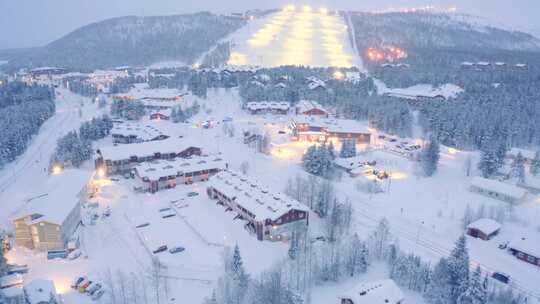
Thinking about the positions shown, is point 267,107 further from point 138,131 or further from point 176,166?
point 176,166

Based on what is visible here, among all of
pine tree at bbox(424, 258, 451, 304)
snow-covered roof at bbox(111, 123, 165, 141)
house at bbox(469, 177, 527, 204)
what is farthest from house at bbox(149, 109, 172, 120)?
pine tree at bbox(424, 258, 451, 304)

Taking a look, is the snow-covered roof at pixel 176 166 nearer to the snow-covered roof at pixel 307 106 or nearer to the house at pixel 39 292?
the house at pixel 39 292

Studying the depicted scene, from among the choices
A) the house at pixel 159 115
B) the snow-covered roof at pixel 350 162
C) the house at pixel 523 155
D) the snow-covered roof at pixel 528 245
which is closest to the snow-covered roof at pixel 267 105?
the house at pixel 159 115

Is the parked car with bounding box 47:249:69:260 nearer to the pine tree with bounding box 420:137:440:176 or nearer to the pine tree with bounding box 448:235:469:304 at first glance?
the pine tree with bounding box 448:235:469:304

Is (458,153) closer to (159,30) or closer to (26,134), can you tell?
(26,134)

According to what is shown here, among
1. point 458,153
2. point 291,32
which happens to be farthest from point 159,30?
point 458,153

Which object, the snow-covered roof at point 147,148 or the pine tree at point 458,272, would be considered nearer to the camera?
the pine tree at point 458,272
